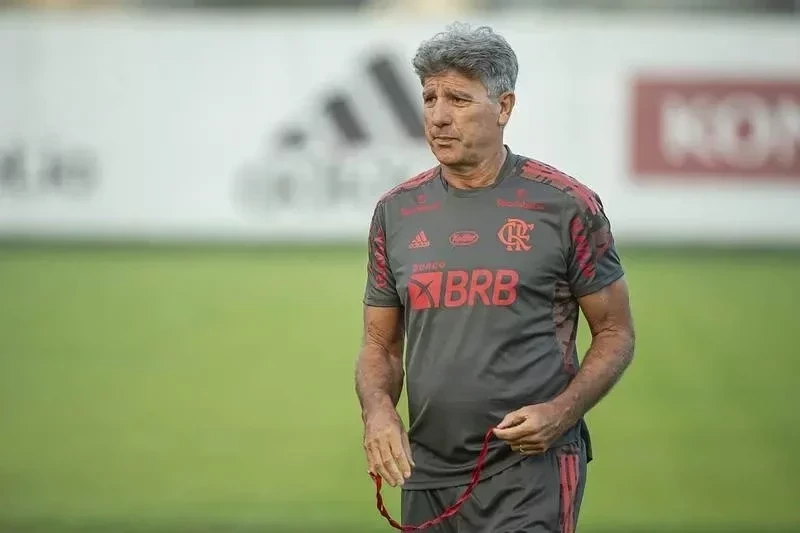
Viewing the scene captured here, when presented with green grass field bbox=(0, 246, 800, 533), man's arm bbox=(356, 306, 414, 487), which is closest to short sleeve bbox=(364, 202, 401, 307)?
man's arm bbox=(356, 306, 414, 487)

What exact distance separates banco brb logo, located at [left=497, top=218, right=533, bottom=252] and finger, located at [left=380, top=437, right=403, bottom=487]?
61cm

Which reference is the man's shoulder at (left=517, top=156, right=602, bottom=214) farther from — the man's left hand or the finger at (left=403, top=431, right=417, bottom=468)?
the finger at (left=403, top=431, right=417, bottom=468)

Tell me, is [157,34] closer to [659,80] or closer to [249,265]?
[249,265]

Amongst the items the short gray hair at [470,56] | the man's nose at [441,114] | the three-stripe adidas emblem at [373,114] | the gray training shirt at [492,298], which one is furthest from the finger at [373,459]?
the three-stripe adidas emblem at [373,114]

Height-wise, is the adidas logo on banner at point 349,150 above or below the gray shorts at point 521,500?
above

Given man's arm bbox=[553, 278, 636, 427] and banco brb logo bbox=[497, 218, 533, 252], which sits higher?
banco brb logo bbox=[497, 218, 533, 252]

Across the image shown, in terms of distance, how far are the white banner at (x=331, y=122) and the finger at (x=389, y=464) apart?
10213mm

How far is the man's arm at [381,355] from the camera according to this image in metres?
4.32

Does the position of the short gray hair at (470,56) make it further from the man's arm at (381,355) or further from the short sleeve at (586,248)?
the man's arm at (381,355)

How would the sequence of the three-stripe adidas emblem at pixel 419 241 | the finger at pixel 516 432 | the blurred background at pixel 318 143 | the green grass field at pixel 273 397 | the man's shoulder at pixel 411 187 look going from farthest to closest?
the blurred background at pixel 318 143
the green grass field at pixel 273 397
the man's shoulder at pixel 411 187
the three-stripe adidas emblem at pixel 419 241
the finger at pixel 516 432

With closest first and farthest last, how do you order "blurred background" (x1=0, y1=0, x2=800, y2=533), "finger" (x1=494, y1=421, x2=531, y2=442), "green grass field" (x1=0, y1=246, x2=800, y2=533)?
1. "finger" (x1=494, y1=421, x2=531, y2=442)
2. "green grass field" (x1=0, y1=246, x2=800, y2=533)
3. "blurred background" (x1=0, y1=0, x2=800, y2=533)

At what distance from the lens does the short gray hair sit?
4.09 metres

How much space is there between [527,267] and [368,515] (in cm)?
441

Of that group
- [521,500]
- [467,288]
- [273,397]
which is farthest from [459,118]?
[273,397]
